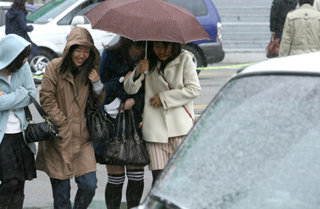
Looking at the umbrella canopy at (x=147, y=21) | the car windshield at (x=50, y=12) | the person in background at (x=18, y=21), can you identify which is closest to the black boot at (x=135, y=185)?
the umbrella canopy at (x=147, y=21)

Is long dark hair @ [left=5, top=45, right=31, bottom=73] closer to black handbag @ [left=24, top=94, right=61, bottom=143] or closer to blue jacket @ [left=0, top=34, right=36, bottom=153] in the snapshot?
blue jacket @ [left=0, top=34, right=36, bottom=153]

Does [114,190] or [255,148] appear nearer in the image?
[255,148]

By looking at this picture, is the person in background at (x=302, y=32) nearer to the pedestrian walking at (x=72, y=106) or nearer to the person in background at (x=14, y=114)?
the pedestrian walking at (x=72, y=106)

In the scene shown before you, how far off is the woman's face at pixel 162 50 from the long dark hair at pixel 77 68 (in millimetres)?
438

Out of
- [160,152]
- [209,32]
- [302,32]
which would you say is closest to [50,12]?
[209,32]

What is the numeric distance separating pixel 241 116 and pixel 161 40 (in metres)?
2.07

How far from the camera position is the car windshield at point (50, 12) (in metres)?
13.8

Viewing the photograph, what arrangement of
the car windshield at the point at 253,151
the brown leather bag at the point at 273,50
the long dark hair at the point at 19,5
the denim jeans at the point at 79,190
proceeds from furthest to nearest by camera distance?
the long dark hair at the point at 19,5 → the brown leather bag at the point at 273,50 → the denim jeans at the point at 79,190 → the car windshield at the point at 253,151

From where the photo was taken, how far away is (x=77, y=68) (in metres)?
4.88

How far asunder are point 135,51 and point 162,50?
0.20 metres

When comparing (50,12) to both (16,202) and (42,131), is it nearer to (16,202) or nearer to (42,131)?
(16,202)

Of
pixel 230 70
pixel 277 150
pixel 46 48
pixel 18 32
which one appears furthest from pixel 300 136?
pixel 230 70

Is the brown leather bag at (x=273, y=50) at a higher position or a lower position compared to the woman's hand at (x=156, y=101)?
lower

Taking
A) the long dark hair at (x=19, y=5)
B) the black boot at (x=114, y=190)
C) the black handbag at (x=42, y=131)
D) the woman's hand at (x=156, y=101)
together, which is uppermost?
the woman's hand at (x=156, y=101)
